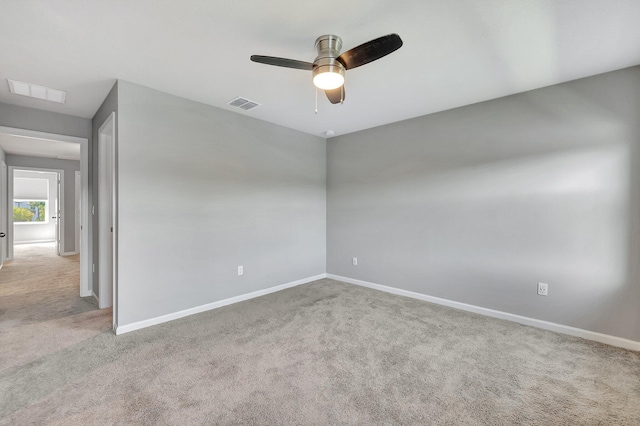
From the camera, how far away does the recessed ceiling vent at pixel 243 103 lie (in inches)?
125

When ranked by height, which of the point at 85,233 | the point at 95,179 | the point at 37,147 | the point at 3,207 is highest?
the point at 37,147

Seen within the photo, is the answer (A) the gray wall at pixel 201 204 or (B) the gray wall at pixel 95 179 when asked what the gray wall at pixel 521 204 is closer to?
(A) the gray wall at pixel 201 204

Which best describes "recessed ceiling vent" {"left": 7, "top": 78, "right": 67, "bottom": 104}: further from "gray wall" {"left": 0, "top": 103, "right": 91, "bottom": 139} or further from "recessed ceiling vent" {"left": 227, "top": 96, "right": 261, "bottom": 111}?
"recessed ceiling vent" {"left": 227, "top": 96, "right": 261, "bottom": 111}

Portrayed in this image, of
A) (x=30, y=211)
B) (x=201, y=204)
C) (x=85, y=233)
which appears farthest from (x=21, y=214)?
(x=201, y=204)

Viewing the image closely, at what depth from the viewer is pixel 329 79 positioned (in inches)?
76.3

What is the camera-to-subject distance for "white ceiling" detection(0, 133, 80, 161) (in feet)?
16.1

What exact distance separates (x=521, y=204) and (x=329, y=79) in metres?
2.49

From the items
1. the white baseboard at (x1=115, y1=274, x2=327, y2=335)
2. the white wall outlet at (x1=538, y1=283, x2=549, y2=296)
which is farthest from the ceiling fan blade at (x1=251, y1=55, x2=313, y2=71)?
the white wall outlet at (x1=538, y1=283, x2=549, y2=296)

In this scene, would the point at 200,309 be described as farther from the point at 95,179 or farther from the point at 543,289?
the point at 543,289

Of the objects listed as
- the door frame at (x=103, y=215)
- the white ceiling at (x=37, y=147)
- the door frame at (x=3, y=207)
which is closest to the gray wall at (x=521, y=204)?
the door frame at (x=103, y=215)

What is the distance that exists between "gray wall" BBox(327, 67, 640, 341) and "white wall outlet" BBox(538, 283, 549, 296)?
5 cm

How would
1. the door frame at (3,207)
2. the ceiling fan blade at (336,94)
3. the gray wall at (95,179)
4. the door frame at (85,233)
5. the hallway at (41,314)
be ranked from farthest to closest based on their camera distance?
the door frame at (3,207), the door frame at (85,233), the gray wall at (95,179), the hallway at (41,314), the ceiling fan blade at (336,94)

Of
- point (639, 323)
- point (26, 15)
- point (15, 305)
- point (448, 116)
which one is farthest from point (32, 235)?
point (639, 323)

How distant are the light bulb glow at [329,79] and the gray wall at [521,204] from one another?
211 cm
